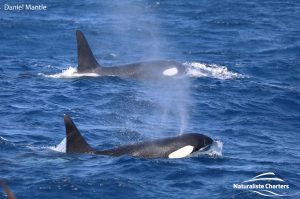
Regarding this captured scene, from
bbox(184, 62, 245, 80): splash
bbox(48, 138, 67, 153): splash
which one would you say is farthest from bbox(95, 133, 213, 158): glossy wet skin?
bbox(184, 62, 245, 80): splash

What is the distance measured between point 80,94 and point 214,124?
16.5 feet

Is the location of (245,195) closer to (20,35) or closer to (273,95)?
(273,95)

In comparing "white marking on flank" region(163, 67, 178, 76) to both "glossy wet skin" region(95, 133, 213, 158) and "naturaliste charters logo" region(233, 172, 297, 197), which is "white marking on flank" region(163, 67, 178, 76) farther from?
"naturaliste charters logo" region(233, 172, 297, 197)

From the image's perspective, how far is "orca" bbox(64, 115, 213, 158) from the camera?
1639 centimetres

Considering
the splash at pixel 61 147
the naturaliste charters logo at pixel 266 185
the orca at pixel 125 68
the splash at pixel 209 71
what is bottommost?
the naturaliste charters logo at pixel 266 185

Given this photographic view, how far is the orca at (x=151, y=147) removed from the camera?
53.8 ft

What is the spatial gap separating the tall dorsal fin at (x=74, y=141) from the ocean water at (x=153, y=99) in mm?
234

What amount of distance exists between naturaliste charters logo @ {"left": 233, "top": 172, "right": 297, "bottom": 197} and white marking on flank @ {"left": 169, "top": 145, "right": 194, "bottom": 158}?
69.0 inches

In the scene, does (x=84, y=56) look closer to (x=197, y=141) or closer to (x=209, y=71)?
(x=209, y=71)

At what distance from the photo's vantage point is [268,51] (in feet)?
105

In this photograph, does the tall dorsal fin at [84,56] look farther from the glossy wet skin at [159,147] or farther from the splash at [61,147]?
the glossy wet skin at [159,147]

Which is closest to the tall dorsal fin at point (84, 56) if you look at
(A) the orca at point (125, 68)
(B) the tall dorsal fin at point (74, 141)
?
(A) the orca at point (125, 68)

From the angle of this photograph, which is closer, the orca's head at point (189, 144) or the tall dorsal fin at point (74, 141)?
the tall dorsal fin at point (74, 141)

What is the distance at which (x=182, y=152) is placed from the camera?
16828 mm
